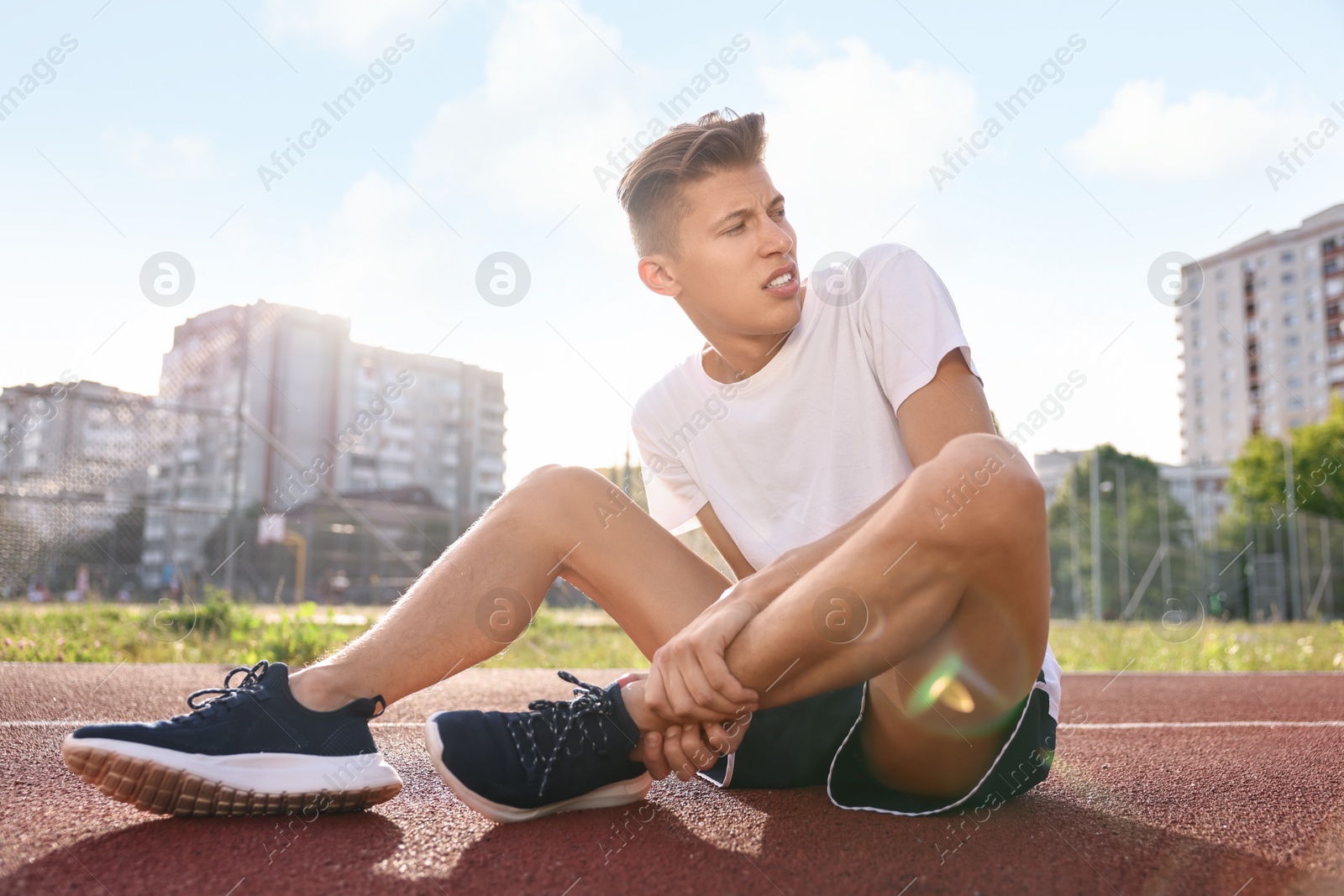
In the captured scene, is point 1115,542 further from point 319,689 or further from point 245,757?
point 245,757

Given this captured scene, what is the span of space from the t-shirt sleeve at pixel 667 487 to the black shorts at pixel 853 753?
68cm

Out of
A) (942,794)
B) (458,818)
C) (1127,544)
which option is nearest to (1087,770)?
(942,794)

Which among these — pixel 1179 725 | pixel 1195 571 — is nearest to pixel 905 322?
pixel 1179 725

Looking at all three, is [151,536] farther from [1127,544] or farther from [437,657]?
[1127,544]

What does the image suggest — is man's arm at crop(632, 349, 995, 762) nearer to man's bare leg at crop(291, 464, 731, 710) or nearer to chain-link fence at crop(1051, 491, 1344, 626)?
man's bare leg at crop(291, 464, 731, 710)

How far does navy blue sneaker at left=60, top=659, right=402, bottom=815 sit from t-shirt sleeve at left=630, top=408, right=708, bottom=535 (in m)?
0.96

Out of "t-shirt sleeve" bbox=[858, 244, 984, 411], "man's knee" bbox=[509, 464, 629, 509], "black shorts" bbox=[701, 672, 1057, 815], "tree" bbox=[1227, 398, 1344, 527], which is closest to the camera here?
"black shorts" bbox=[701, 672, 1057, 815]

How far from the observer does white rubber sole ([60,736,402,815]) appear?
150 centimetres

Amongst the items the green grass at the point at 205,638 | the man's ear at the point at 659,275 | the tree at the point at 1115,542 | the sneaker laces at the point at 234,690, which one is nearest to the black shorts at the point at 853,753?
the sneaker laces at the point at 234,690

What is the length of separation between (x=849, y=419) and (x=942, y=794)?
2.52ft

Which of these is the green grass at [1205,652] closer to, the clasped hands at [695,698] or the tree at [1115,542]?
the clasped hands at [695,698]

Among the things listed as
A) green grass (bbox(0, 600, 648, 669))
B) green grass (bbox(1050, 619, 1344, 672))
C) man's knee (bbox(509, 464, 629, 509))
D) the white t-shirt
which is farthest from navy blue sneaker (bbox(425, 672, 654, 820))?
green grass (bbox(1050, 619, 1344, 672))

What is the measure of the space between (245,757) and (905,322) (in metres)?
1.46

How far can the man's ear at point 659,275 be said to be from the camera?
2.51 m
